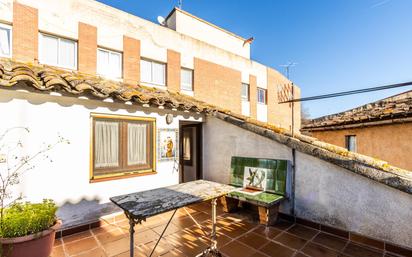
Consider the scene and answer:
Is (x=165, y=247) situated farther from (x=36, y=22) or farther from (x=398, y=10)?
(x=36, y=22)

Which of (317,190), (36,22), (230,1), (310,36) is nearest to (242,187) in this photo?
(317,190)

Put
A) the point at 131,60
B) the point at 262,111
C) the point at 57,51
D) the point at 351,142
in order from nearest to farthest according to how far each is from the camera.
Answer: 1. the point at 351,142
2. the point at 57,51
3. the point at 131,60
4. the point at 262,111

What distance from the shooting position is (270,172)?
508 centimetres

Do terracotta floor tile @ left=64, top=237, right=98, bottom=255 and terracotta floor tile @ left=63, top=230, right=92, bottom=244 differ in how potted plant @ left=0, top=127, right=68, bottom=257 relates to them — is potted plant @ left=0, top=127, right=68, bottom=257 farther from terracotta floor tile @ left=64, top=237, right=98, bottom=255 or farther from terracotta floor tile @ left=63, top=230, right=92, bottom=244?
terracotta floor tile @ left=63, top=230, right=92, bottom=244

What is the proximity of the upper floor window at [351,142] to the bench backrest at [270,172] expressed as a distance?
4343 millimetres

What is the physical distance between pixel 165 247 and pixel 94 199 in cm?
208

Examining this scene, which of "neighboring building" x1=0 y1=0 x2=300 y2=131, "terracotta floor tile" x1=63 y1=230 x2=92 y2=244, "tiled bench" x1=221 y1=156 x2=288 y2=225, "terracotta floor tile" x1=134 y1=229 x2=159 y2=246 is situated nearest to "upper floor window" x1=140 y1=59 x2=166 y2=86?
"neighboring building" x1=0 y1=0 x2=300 y2=131

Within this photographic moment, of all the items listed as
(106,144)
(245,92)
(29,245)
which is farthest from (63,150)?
(245,92)

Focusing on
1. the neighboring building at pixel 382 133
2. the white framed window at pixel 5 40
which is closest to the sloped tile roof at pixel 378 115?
the neighboring building at pixel 382 133

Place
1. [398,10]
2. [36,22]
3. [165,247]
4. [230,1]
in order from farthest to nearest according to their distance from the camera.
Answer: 1. [230,1]
2. [36,22]
3. [398,10]
4. [165,247]

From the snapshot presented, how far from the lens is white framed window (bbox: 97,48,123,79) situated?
862 centimetres

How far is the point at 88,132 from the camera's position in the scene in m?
4.51

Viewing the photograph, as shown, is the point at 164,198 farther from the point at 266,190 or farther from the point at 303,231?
the point at 303,231

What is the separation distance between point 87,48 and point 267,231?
30.6 feet
